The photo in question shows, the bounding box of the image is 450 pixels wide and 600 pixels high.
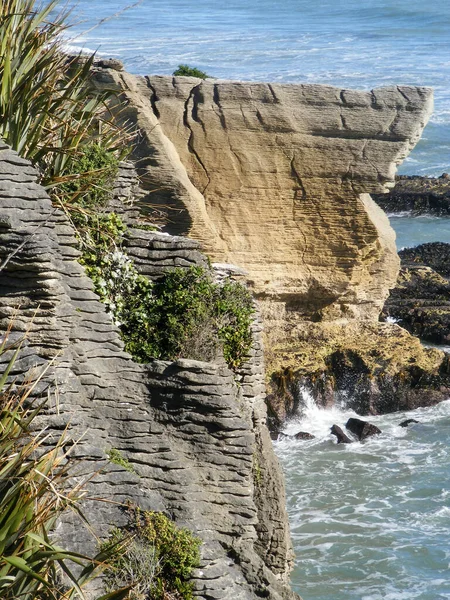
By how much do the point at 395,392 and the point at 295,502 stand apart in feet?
16.5

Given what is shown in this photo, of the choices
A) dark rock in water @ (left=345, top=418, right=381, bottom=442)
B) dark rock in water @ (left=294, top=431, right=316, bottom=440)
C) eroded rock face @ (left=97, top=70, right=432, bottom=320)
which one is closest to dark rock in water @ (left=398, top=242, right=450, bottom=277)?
eroded rock face @ (left=97, top=70, right=432, bottom=320)

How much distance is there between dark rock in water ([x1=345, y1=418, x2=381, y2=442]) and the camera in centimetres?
2130

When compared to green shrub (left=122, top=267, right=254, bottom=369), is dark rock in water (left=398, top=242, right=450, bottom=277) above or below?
below

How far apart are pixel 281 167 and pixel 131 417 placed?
11263 mm

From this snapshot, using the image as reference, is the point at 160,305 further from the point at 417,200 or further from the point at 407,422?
the point at 417,200

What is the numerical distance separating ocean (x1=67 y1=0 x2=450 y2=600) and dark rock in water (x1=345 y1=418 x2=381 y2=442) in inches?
8.1

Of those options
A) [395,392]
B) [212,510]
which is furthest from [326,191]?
[212,510]

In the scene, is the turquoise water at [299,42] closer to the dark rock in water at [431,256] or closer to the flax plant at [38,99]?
the dark rock in water at [431,256]

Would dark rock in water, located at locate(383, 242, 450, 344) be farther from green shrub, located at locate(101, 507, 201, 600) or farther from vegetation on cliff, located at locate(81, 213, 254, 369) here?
green shrub, located at locate(101, 507, 201, 600)

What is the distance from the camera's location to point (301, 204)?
22.0 m

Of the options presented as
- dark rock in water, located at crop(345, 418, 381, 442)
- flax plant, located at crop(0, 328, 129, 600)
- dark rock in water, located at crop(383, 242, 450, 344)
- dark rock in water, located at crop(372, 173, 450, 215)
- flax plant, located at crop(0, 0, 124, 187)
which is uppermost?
flax plant, located at crop(0, 0, 124, 187)

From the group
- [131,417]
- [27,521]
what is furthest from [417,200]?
[27,521]

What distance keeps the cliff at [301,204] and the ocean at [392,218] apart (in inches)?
37.3

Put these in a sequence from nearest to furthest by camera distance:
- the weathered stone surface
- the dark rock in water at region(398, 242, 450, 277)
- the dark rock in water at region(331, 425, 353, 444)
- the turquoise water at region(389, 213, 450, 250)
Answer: the dark rock in water at region(331, 425, 353, 444) < the weathered stone surface < the dark rock in water at region(398, 242, 450, 277) < the turquoise water at region(389, 213, 450, 250)
